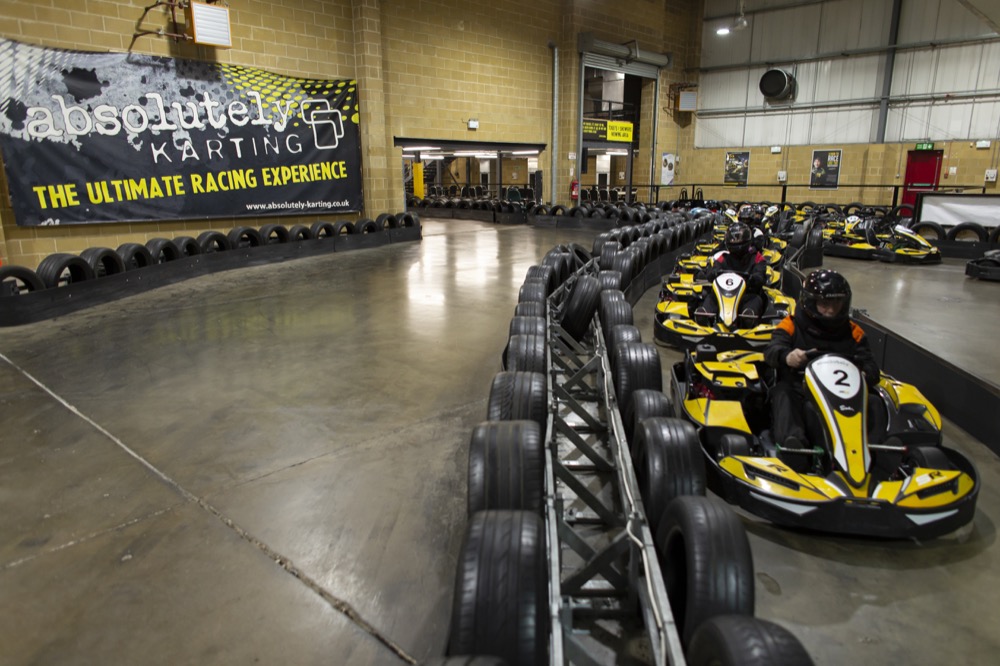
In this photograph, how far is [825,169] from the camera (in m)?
16.1

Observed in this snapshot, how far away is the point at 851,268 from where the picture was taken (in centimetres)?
834

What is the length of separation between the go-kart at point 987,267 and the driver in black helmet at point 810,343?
246 inches

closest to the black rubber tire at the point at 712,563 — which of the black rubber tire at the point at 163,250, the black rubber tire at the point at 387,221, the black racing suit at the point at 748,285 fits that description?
the black racing suit at the point at 748,285

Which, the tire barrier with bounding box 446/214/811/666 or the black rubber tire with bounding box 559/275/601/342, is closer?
the tire barrier with bounding box 446/214/811/666

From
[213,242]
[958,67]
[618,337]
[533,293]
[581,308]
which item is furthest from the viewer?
[958,67]

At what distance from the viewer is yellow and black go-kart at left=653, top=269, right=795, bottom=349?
4.23 m

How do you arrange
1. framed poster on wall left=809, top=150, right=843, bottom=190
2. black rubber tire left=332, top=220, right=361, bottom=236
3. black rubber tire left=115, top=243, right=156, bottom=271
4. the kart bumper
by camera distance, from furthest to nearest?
1. framed poster on wall left=809, top=150, right=843, bottom=190
2. black rubber tire left=332, top=220, right=361, bottom=236
3. black rubber tire left=115, top=243, right=156, bottom=271
4. the kart bumper

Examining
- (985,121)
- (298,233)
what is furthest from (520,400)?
(985,121)

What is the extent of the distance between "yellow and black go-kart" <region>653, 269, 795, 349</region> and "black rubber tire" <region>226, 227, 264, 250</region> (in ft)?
20.0

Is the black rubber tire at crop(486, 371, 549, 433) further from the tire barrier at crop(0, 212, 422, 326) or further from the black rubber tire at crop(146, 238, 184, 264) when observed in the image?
the black rubber tire at crop(146, 238, 184, 264)

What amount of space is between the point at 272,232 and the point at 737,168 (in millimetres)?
13679

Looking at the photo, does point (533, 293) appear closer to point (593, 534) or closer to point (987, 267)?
point (593, 534)

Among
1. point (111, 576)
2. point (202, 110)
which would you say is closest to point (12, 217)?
point (202, 110)

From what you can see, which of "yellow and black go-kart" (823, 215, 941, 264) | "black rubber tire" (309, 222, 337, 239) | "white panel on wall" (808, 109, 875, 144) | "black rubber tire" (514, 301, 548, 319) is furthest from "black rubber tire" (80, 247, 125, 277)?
"white panel on wall" (808, 109, 875, 144)
